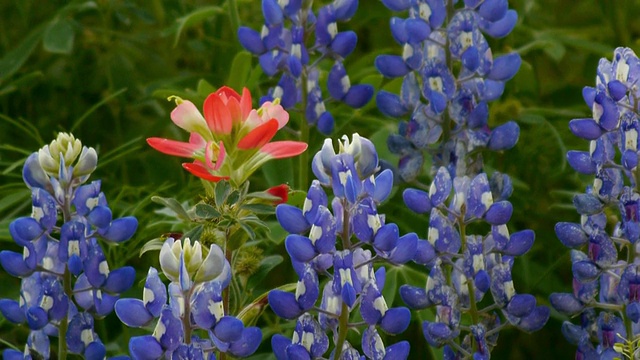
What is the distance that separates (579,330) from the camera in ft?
3.73

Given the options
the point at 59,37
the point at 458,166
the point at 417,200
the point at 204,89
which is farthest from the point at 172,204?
the point at 59,37

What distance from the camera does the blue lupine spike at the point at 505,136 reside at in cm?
116

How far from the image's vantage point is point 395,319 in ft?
3.03

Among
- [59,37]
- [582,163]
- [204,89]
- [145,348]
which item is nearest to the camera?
[145,348]

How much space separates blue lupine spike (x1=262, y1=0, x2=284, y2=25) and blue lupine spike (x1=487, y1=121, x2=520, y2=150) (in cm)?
28

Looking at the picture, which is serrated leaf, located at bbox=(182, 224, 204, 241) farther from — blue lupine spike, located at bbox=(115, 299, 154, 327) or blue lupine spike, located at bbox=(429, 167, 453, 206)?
blue lupine spike, located at bbox=(429, 167, 453, 206)

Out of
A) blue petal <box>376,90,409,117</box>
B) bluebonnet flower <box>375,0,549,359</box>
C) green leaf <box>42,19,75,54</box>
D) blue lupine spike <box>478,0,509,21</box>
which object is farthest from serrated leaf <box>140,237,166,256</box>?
green leaf <box>42,19,75,54</box>

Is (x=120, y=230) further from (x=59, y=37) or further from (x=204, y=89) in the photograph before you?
(x=59, y=37)

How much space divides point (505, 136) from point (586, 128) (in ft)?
0.38

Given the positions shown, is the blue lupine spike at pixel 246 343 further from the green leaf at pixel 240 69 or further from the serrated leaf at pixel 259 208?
the green leaf at pixel 240 69

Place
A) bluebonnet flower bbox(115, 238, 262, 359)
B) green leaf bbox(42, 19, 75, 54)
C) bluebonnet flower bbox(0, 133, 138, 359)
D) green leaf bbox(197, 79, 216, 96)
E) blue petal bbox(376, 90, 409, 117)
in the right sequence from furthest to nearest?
1. green leaf bbox(42, 19, 75, 54)
2. green leaf bbox(197, 79, 216, 96)
3. blue petal bbox(376, 90, 409, 117)
4. bluebonnet flower bbox(0, 133, 138, 359)
5. bluebonnet flower bbox(115, 238, 262, 359)

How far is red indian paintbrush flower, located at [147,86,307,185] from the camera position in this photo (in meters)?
0.95

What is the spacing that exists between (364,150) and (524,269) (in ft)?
1.94

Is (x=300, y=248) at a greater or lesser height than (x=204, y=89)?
greater
